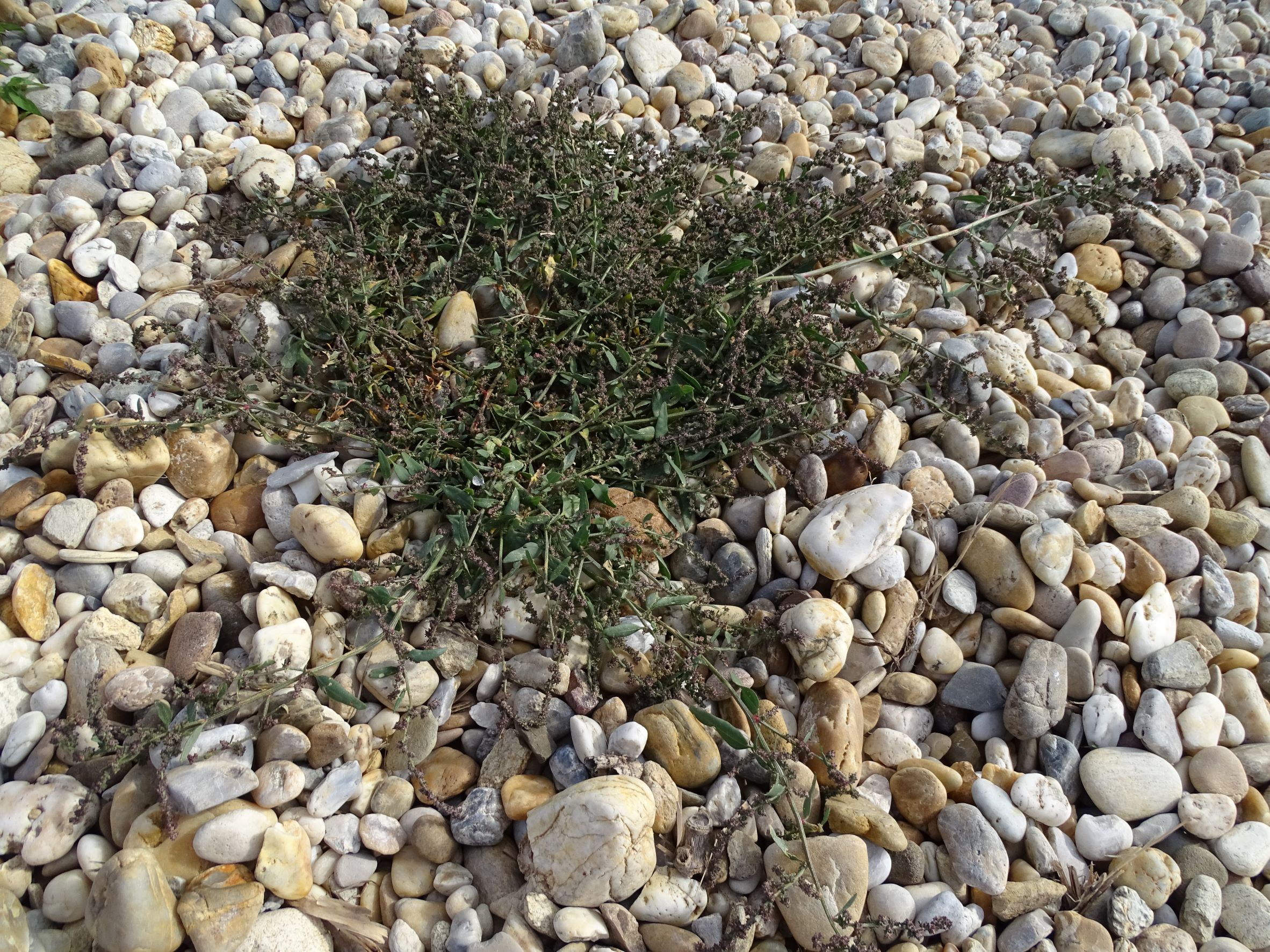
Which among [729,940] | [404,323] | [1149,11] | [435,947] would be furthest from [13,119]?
[1149,11]

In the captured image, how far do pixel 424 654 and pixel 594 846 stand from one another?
0.72 metres

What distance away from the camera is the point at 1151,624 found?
296cm

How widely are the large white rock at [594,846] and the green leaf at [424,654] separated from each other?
1.78 ft

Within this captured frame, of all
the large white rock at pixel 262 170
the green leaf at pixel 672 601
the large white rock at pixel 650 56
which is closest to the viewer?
the green leaf at pixel 672 601

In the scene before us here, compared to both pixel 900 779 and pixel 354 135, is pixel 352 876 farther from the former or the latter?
pixel 354 135

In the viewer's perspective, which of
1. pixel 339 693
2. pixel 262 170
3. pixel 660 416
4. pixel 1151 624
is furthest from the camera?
pixel 262 170

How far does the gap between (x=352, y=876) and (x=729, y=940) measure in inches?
41.2

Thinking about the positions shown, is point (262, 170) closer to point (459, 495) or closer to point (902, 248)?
point (459, 495)

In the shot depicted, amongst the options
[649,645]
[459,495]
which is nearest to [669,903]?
[649,645]

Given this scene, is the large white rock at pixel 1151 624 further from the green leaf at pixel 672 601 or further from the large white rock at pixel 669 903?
the large white rock at pixel 669 903

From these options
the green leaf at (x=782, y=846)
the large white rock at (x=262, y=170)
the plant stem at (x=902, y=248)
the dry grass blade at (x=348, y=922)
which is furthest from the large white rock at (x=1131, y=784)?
the large white rock at (x=262, y=170)

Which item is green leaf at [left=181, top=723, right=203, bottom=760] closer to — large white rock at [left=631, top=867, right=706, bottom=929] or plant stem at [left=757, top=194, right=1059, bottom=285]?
large white rock at [left=631, top=867, right=706, bottom=929]

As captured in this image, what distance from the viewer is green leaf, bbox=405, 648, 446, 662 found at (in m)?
2.55

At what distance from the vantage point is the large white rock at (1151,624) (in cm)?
295
